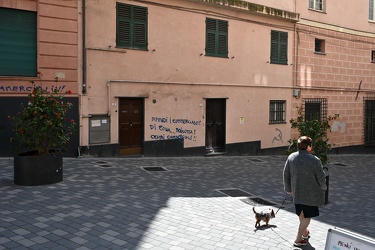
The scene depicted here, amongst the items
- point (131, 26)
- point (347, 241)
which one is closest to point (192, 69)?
point (131, 26)

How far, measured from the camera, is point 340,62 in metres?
21.8

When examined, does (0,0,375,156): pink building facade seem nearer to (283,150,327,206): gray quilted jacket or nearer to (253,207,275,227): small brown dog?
(253,207,275,227): small brown dog

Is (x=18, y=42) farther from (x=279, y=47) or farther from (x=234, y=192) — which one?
(x=279, y=47)

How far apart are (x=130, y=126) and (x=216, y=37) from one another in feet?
17.5

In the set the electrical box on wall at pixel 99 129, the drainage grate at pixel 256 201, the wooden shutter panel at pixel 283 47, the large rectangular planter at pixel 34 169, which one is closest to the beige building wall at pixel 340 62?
the wooden shutter panel at pixel 283 47

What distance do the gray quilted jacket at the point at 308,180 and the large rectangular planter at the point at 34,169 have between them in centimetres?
540

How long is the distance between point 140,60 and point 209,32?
11.7ft

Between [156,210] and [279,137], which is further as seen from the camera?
[279,137]

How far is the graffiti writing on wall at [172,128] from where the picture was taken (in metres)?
15.1

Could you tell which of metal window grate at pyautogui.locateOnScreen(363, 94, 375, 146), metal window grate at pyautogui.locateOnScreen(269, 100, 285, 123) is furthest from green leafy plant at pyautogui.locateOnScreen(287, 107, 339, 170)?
metal window grate at pyautogui.locateOnScreen(363, 94, 375, 146)

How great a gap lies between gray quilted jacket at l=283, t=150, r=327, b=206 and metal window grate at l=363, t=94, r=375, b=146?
19462mm

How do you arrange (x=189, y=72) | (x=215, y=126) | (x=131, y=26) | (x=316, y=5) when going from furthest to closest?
(x=316, y=5) < (x=215, y=126) < (x=189, y=72) < (x=131, y=26)

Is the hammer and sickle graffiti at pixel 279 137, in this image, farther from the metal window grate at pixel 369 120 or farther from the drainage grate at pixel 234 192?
the drainage grate at pixel 234 192

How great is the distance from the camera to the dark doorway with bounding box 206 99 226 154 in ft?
55.4
